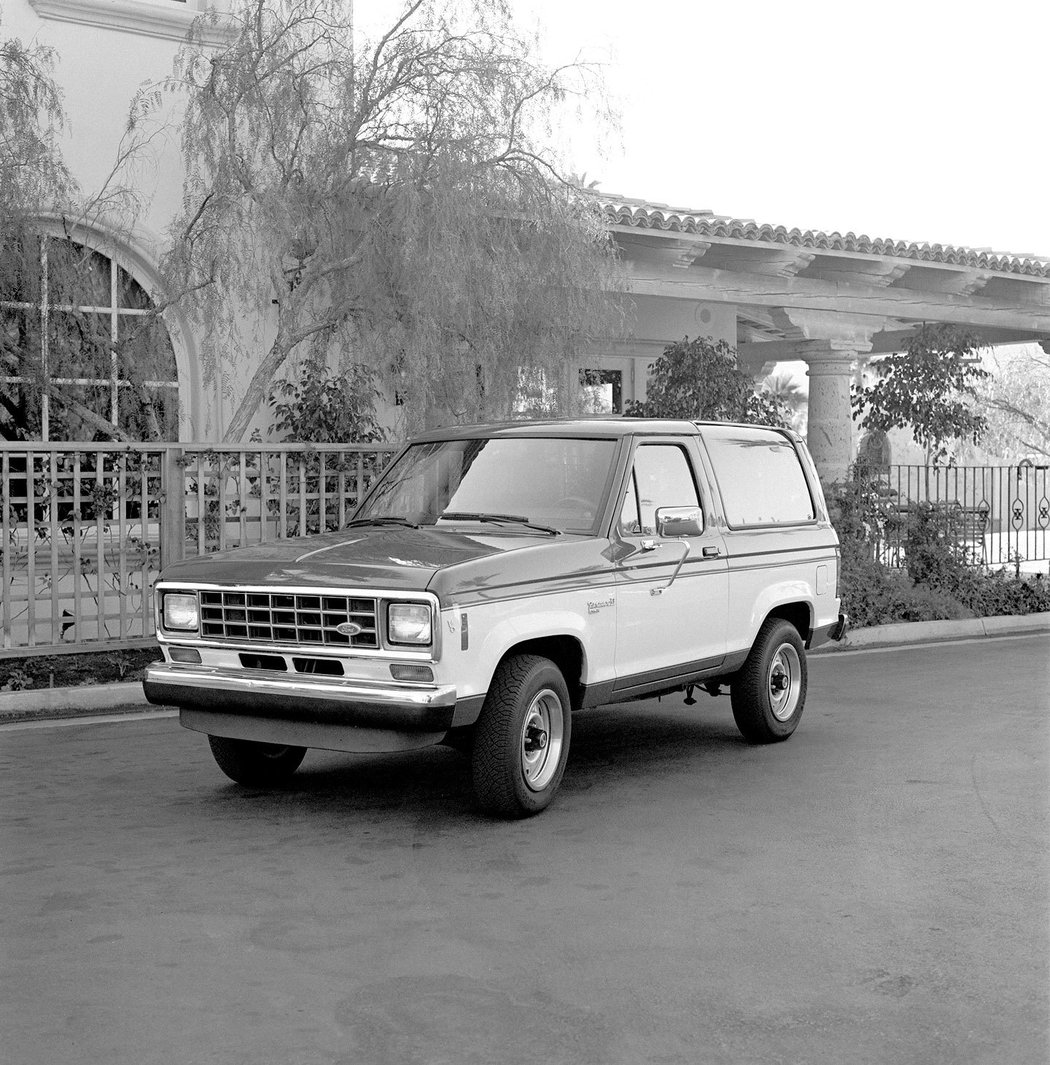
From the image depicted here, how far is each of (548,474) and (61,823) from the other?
3.00m

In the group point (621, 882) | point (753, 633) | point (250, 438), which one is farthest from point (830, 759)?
point (250, 438)

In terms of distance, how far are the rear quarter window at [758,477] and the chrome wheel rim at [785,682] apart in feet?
2.69

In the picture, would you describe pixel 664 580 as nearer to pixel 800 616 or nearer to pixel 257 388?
pixel 800 616

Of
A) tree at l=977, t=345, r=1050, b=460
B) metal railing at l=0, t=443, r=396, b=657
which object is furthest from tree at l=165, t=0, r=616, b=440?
tree at l=977, t=345, r=1050, b=460

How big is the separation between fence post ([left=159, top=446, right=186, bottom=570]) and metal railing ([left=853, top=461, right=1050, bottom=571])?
778 centimetres

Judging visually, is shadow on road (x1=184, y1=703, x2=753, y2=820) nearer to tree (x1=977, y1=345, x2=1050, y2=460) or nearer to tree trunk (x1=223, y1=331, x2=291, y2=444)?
tree trunk (x1=223, y1=331, x2=291, y2=444)

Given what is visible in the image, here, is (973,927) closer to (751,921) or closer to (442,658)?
(751,921)

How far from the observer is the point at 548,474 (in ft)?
25.5

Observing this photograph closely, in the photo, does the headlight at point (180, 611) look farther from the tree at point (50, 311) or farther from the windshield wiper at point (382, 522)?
the tree at point (50, 311)

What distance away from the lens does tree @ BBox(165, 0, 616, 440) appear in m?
12.4

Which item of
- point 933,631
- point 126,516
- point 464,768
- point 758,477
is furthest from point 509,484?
point 933,631

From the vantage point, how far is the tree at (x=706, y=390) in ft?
54.0

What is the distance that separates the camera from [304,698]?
6.57 meters

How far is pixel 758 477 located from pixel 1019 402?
177ft
